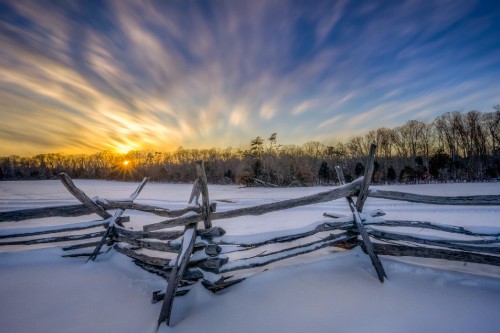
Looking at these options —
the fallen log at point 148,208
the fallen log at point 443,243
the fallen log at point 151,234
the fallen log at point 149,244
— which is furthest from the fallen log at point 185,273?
the fallen log at point 443,243

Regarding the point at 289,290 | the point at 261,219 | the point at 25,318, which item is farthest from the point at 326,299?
the point at 261,219

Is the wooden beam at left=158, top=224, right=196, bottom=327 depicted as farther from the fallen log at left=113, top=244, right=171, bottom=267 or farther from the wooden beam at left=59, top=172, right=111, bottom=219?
the wooden beam at left=59, top=172, right=111, bottom=219

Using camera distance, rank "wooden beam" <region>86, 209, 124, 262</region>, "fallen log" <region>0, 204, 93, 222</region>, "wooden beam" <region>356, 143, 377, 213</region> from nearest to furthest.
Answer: "wooden beam" <region>356, 143, 377, 213</region>
"fallen log" <region>0, 204, 93, 222</region>
"wooden beam" <region>86, 209, 124, 262</region>

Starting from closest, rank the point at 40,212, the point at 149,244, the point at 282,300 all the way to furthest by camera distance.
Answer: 1. the point at 282,300
2. the point at 149,244
3. the point at 40,212

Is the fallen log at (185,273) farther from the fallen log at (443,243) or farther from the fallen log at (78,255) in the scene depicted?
the fallen log at (443,243)

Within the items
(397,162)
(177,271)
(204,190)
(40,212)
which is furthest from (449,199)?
(397,162)

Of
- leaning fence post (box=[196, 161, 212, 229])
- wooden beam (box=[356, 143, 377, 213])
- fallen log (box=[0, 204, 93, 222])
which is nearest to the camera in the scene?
leaning fence post (box=[196, 161, 212, 229])

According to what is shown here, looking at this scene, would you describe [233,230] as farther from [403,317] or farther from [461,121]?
[461,121]

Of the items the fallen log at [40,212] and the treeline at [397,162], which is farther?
the treeline at [397,162]

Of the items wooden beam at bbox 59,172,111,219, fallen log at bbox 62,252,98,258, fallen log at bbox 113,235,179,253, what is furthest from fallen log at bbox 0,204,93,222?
fallen log at bbox 113,235,179,253

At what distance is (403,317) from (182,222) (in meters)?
2.78

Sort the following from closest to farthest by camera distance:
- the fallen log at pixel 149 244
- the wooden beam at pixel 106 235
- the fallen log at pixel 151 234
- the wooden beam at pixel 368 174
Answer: the wooden beam at pixel 368 174 → the fallen log at pixel 149 244 → the fallen log at pixel 151 234 → the wooden beam at pixel 106 235

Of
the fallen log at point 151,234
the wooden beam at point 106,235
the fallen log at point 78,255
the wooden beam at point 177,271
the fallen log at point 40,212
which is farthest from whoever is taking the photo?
the fallen log at point 78,255

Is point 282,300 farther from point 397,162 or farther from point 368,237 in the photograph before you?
point 397,162
